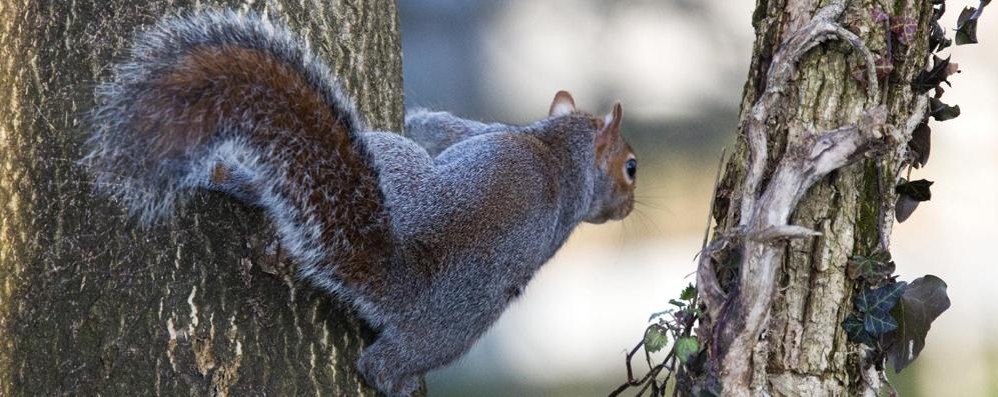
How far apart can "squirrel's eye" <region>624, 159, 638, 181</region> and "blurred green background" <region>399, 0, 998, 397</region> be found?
4.21ft

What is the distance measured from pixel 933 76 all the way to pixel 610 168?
138 centimetres

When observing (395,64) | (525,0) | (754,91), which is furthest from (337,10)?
(525,0)

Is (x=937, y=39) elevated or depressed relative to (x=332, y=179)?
elevated

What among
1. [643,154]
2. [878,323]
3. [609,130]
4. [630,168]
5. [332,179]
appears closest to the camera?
[878,323]

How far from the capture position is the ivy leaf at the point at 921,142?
1.72m

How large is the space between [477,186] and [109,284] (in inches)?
31.9

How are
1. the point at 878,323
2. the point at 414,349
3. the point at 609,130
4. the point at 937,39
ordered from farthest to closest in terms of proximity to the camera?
the point at 609,130 < the point at 414,349 < the point at 937,39 < the point at 878,323

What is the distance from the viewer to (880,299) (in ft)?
5.31

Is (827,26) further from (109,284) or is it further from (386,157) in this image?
(109,284)

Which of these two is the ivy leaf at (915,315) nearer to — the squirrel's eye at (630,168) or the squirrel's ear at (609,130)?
the squirrel's ear at (609,130)

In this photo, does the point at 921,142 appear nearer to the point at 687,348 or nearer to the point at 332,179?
the point at 687,348

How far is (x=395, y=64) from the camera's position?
2.20m

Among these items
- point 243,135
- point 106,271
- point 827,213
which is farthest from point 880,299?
point 106,271

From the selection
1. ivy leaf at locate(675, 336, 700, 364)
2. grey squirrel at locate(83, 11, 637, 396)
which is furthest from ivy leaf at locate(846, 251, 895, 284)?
grey squirrel at locate(83, 11, 637, 396)
